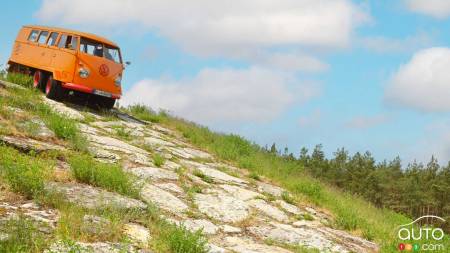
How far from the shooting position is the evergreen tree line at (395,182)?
199 ft

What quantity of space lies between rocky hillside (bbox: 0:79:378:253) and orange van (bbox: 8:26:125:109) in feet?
9.29

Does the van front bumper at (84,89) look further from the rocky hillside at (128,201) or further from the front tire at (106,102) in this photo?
the rocky hillside at (128,201)

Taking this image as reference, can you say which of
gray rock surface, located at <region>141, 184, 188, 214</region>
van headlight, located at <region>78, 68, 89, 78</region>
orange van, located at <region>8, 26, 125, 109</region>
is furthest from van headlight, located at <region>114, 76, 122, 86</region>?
gray rock surface, located at <region>141, 184, 188, 214</region>

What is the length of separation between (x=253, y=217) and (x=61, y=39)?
967 cm

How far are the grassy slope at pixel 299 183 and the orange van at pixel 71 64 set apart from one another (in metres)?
2.16

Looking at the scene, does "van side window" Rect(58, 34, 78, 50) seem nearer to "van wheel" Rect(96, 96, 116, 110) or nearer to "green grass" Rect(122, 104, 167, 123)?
"van wheel" Rect(96, 96, 116, 110)

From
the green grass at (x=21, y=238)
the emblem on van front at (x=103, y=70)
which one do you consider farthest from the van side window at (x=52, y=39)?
the green grass at (x=21, y=238)

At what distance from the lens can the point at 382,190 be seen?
66125 mm

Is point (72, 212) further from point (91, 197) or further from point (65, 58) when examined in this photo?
point (65, 58)

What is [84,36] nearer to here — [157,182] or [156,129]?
[156,129]

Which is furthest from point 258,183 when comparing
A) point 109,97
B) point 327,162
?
point 327,162

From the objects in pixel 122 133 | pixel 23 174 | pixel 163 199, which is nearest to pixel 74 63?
pixel 122 133

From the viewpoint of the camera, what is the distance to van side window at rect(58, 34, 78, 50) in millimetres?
14445

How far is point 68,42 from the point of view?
48.0 feet
